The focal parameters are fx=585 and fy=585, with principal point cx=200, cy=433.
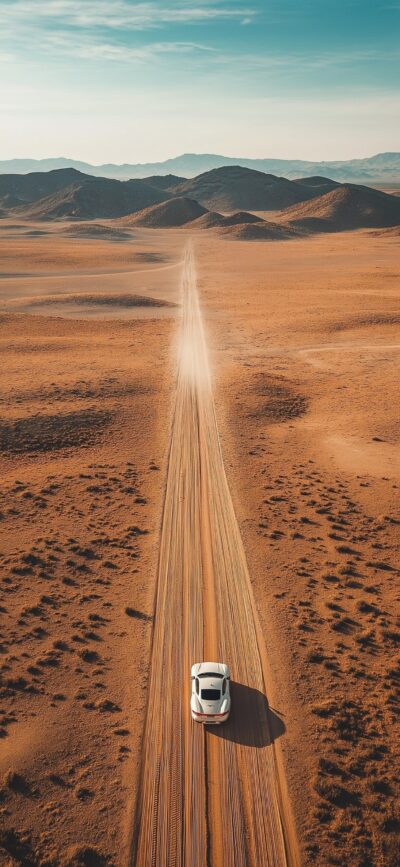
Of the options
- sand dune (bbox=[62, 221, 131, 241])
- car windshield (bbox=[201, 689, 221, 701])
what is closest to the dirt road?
car windshield (bbox=[201, 689, 221, 701])

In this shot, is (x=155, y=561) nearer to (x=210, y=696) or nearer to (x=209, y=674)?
(x=209, y=674)

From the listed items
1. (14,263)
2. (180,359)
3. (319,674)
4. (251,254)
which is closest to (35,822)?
(319,674)

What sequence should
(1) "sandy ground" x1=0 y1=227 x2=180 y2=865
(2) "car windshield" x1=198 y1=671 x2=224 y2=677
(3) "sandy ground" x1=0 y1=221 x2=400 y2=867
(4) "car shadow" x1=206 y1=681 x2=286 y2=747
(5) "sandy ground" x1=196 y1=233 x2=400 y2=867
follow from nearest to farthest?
(1) "sandy ground" x1=0 y1=227 x2=180 y2=865, (3) "sandy ground" x1=0 y1=221 x2=400 y2=867, (5) "sandy ground" x1=196 y1=233 x2=400 y2=867, (4) "car shadow" x1=206 y1=681 x2=286 y2=747, (2) "car windshield" x1=198 y1=671 x2=224 y2=677

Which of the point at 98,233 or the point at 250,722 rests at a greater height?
the point at 98,233

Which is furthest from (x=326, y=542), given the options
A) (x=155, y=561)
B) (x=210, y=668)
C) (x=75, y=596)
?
Result: (x=75, y=596)

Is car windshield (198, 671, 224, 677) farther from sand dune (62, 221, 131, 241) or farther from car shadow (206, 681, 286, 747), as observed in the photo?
sand dune (62, 221, 131, 241)

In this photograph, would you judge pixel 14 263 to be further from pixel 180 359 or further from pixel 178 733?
pixel 178 733
